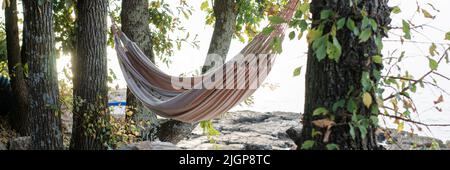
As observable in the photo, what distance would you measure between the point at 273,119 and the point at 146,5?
3303 millimetres

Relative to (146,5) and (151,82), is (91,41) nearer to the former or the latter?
(151,82)

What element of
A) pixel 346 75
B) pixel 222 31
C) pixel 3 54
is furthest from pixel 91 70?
pixel 346 75

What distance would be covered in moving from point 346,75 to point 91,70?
227 cm

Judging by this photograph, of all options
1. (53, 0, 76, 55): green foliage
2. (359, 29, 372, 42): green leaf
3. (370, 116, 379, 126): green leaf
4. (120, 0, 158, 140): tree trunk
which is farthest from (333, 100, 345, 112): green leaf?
(53, 0, 76, 55): green foliage

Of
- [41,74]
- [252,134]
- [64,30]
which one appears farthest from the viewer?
[252,134]

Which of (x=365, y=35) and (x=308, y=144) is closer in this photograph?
(x=365, y=35)

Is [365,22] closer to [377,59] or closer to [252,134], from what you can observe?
[377,59]

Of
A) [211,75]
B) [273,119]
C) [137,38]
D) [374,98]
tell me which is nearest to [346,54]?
[374,98]

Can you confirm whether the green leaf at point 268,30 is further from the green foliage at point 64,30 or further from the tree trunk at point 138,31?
the green foliage at point 64,30

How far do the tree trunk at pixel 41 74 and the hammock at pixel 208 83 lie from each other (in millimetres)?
463

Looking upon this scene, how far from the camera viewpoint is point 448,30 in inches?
65.3

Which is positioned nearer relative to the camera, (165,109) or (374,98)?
(374,98)

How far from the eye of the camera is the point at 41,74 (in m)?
3.49

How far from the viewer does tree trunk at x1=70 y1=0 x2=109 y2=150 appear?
3.60 metres
